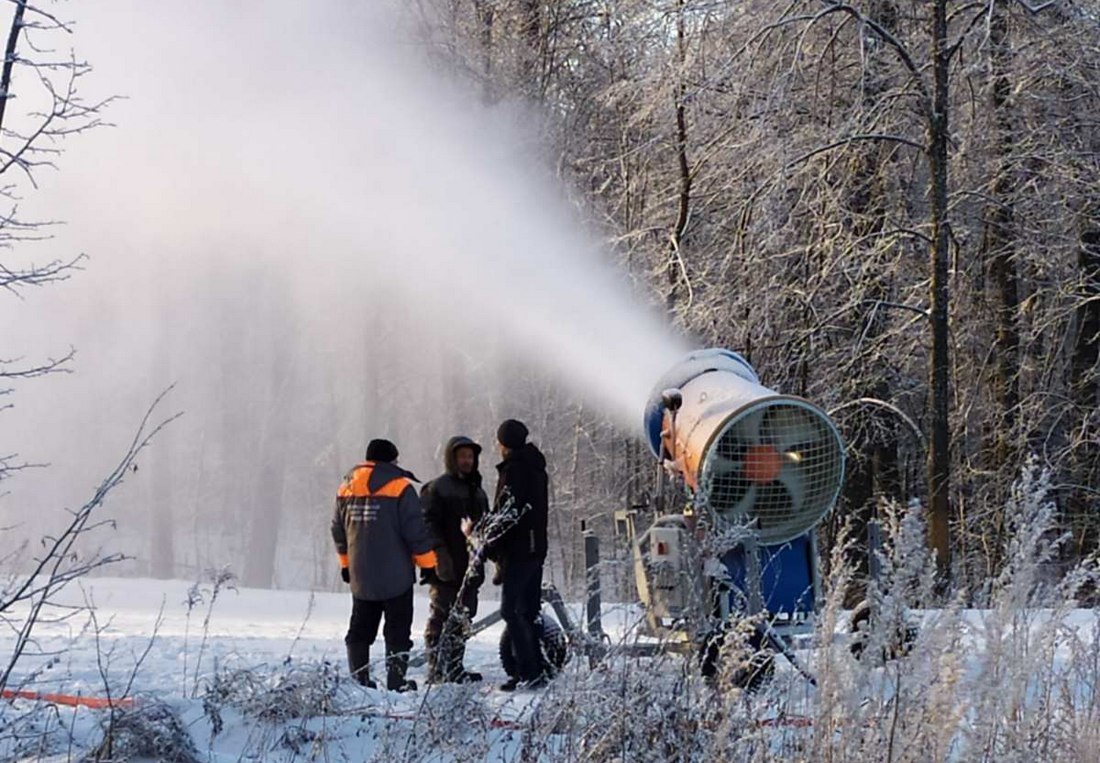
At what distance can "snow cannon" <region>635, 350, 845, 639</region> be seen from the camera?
23.1 feet

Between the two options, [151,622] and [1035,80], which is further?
[1035,80]

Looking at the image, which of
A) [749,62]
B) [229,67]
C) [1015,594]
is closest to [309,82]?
[229,67]

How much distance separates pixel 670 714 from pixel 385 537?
13.6 feet

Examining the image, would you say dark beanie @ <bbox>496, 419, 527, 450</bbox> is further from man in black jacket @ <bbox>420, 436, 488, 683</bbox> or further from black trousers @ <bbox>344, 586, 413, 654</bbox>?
black trousers @ <bbox>344, 586, 413, 654</bbox>

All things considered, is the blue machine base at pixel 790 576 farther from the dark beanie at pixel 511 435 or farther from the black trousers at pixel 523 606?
the dark beanie at pixel 511 435

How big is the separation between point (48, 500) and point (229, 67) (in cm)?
2898

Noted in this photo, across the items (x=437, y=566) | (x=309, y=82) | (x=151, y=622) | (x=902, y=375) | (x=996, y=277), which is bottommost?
(x=151, y=622)

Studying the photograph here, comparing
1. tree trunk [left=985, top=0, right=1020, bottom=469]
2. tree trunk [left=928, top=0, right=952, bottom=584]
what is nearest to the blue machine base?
tree trunk [left=928, top=0, right=952, bottom=584]

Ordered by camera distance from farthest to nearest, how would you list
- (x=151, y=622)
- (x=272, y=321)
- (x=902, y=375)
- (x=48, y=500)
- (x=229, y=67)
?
(x=48, y=500) < (x=272, y=321) < (x=229, y=67) < (x=902, y=375) < (x=151, y=622)

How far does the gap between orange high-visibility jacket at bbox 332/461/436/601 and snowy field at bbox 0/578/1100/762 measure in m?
1.54

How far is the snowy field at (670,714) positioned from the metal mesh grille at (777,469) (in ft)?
6.82

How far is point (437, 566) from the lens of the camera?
8.52 meters

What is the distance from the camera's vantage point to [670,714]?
4.22 meters

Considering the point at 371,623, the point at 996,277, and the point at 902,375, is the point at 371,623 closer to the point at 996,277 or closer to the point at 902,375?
the point at 902,375
